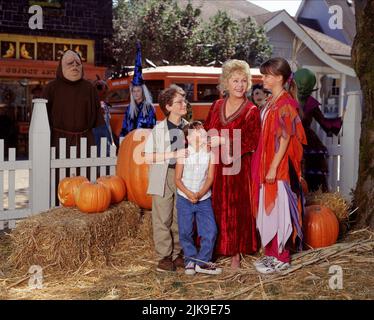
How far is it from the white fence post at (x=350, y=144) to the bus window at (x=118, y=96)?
7269 mm

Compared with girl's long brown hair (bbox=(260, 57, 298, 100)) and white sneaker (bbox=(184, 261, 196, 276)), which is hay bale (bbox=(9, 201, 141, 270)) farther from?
girl's long brown hair (bbox=(260, 57, 298, 100))

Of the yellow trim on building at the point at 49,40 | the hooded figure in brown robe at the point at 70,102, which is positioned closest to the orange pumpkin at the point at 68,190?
the hooded figure in brown robe at the point at 70,102

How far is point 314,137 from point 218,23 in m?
17.4

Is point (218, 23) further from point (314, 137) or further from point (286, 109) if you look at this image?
point (286, 109)

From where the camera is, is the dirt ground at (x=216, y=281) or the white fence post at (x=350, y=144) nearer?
the dirt ground at (x=216, y=281)

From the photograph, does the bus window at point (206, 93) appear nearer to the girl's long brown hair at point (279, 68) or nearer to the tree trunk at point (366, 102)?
the tree trunk at point (366, 102)

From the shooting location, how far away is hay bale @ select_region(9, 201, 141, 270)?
14.0 ft

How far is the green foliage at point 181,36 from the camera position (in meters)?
21.1

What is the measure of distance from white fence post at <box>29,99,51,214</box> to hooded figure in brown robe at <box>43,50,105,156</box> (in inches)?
10.1

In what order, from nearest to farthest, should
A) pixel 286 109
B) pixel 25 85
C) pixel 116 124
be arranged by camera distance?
pixel 286 109 < pixel 116 124 < pixel 25 85

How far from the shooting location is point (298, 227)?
4273 millimetres

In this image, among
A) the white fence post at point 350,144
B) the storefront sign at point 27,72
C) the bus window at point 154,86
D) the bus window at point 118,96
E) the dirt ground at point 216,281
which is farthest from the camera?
the storefront sign at point 27,72
